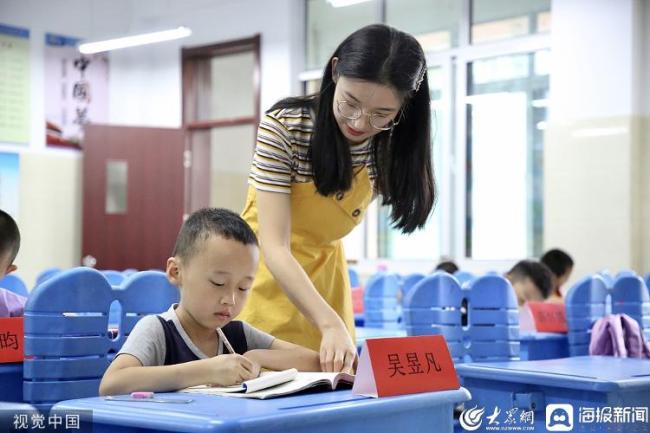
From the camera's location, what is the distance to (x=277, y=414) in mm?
1178

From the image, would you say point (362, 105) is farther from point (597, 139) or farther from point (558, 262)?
point (597, 139)

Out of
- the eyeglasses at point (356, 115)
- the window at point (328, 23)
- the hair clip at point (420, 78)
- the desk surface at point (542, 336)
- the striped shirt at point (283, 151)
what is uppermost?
the window at point (328, 23)

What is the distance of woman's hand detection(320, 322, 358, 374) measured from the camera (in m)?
1.61

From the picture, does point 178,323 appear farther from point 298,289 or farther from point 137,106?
point 137,106

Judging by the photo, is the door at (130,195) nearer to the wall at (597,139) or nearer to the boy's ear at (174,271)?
the wall at (597,139)

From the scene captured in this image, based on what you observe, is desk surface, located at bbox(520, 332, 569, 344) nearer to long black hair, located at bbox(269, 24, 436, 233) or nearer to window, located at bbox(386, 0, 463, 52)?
long black hair, located at bbox(269, 24, 436, 233)

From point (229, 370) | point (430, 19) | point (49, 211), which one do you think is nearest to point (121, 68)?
point (49, 211)

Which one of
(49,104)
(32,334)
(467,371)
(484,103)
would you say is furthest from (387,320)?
(49,104)

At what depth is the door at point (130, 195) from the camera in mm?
8945

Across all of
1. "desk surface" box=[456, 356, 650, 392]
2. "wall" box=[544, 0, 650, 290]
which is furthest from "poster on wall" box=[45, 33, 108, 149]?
"desk surface" box=[456, 356, 650, 392]

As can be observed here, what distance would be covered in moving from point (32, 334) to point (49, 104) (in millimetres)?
7129

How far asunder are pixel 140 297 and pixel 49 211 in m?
6.81

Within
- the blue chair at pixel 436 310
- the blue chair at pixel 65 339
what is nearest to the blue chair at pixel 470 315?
the blue chair at pixel 436 310

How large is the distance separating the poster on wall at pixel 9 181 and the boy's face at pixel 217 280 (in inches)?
284
